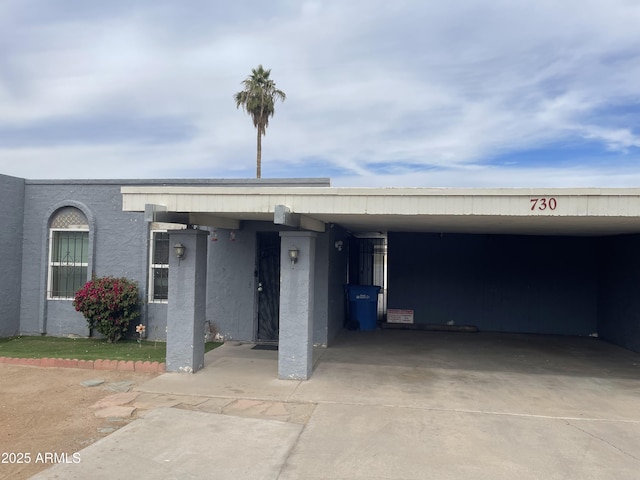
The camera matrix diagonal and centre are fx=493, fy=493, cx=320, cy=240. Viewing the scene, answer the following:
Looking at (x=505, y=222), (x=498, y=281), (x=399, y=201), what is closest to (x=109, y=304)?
(x=399, y=201)

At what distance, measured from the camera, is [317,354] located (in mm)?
8969

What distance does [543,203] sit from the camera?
19.9 ft

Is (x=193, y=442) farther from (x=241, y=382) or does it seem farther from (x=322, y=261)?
(x=322, y=261)

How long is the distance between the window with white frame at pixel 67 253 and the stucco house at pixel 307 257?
0.09 ft

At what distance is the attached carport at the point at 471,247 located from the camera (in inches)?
246

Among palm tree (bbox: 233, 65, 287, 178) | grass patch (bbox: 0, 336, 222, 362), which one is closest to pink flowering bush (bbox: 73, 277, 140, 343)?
grass patch (bbox: 0, 336, 222, 362)

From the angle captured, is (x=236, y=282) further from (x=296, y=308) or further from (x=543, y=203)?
(x=543, y=203)

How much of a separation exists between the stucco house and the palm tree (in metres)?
15.8

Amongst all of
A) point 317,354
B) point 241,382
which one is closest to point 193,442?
point 241,382

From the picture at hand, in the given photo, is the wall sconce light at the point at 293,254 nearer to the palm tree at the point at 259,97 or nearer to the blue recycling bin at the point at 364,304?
the blue recycling bin at the point at 364,304

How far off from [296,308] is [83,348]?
15.2ft

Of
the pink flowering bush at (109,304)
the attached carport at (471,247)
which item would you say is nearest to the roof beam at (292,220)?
the attached carport at (471,247)

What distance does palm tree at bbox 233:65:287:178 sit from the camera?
27141 mm

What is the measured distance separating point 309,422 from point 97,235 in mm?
7052
